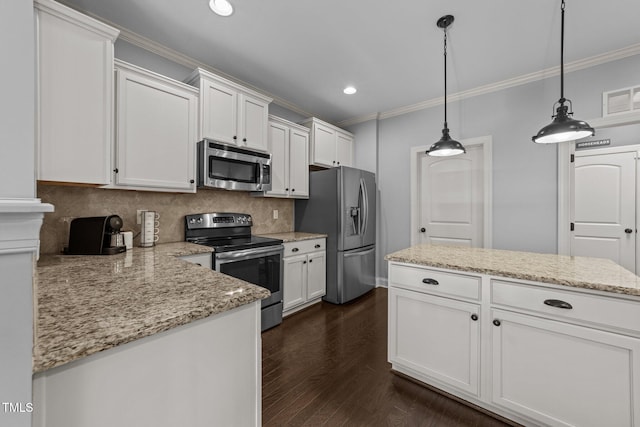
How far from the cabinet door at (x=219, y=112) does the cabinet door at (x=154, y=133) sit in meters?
0.10

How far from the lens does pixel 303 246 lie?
10.4 feet

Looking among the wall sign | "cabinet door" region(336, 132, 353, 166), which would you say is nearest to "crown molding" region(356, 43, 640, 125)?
"cabinet door" region(336, 132, 353, 166)

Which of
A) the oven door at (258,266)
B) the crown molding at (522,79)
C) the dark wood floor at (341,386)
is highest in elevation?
the crown molding at (522,79)

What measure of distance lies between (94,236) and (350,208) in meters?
2.56

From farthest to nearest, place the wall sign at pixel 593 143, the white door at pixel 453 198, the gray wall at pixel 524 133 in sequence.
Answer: the wall sign at pixel 593 143 → the white door at pixel 453 198 → the gray wall at pixel 524 133

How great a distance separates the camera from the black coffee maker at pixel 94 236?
1.77m

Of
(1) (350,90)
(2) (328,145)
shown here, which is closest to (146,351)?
(1) (350,90)

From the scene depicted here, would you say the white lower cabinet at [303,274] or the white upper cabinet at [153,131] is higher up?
the white upper cabinet at [153,131]

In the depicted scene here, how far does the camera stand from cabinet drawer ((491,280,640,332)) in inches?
47.5

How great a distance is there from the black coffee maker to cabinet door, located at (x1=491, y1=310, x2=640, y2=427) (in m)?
2.50

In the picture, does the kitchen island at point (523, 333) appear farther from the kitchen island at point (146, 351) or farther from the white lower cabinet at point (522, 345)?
the kitchen island at point (146, 351)

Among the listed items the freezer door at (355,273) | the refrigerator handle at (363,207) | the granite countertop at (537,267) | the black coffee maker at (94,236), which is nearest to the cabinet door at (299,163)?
the refrigerator handle at (363,207)

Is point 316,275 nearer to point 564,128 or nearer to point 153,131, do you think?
point 153,131

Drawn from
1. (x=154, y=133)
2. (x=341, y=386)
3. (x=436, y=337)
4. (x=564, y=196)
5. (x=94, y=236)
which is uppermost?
(x=154, y=133)
